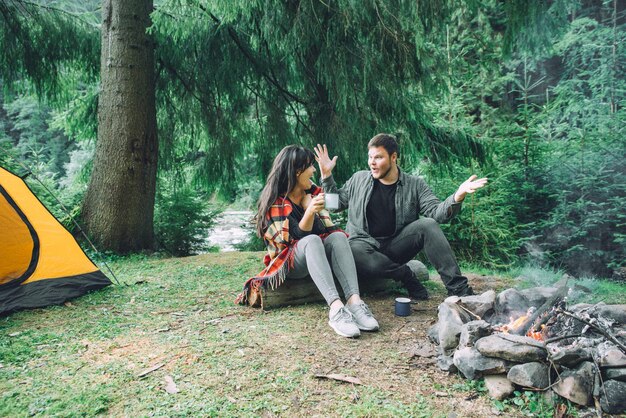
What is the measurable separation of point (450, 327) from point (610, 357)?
2.40 ft

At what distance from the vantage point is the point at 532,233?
6410mm

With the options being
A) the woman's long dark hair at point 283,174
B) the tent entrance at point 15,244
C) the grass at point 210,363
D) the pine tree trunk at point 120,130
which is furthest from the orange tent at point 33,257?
the woman's long dark hair at point 283,174

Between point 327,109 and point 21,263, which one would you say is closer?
point 21,263

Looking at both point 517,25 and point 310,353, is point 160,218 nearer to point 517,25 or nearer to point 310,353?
point 310,353

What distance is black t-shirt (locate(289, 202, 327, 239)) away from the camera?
122 inches

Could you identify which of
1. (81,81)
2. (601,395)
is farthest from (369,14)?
(81,81)

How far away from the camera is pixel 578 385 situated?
1.82m

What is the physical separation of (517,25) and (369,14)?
1333 millimetres

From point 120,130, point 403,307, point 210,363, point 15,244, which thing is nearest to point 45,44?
point 120,130

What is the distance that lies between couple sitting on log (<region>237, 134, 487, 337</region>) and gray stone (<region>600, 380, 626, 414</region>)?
1.26 m

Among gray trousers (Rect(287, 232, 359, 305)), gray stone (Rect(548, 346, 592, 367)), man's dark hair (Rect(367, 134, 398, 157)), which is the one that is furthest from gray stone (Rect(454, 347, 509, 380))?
man's dark hair (Rect(367, 134, 398, 157))

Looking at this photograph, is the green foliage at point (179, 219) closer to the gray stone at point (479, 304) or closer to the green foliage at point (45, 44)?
the green foliage at point (45, 44)

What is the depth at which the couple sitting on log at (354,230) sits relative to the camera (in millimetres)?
2895

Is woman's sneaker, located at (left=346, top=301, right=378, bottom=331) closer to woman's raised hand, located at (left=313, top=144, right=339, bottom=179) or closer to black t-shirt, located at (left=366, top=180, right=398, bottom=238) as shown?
black t-shirt, located at (left=366, top=180, right=398, bottom=238)
